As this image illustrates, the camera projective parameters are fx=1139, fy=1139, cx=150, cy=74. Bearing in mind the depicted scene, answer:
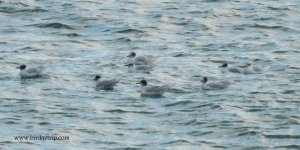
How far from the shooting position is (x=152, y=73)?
3662cm

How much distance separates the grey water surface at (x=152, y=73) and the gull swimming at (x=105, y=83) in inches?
10.6

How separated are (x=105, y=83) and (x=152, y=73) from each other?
2.86m

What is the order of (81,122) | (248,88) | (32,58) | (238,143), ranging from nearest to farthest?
1. (238,143)
2. (81,122)
3. (248,88)
4. (32,58)

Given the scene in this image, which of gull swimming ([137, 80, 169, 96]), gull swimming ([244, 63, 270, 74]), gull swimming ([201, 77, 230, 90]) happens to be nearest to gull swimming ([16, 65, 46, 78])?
gull swimming ([137, 80, 169, 96])

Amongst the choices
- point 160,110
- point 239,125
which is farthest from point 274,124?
point 160,110

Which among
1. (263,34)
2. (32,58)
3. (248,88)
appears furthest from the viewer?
(263,34)

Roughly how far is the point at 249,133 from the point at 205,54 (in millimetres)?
9594

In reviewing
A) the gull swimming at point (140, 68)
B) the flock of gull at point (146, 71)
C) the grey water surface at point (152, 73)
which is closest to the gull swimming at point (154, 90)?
the flock of gull at point (146, 71)

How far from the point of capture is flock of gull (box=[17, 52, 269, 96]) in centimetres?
3356

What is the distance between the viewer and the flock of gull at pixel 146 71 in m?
33.6

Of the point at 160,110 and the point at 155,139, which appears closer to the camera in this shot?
the point at 155,139

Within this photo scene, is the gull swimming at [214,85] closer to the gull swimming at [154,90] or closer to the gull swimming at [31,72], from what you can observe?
the gull swimming at [154,90]

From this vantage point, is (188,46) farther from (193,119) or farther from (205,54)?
(193,119)

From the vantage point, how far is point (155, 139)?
2883cm
